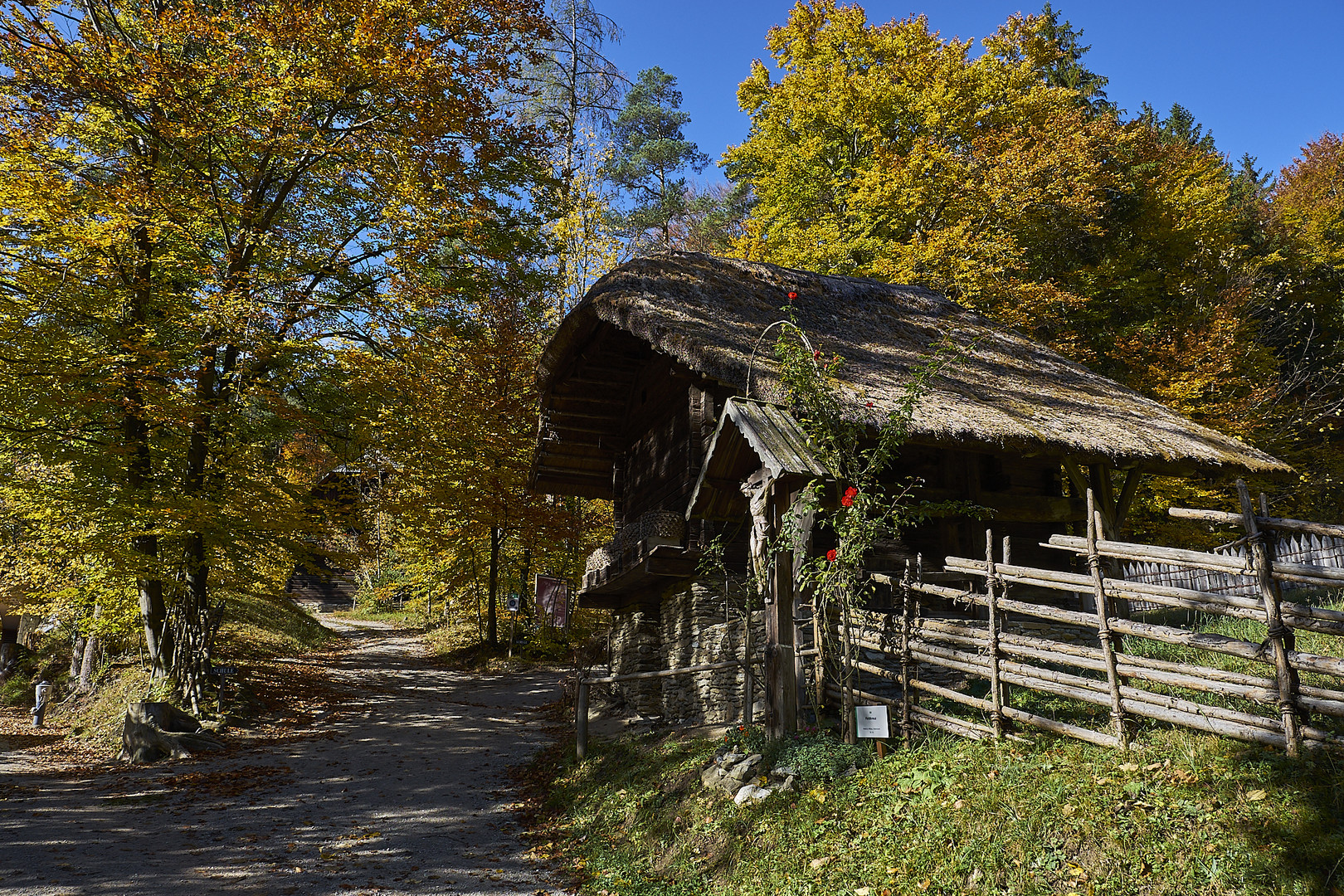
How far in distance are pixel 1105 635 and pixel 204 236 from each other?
14520 mm

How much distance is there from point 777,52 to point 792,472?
21788mm

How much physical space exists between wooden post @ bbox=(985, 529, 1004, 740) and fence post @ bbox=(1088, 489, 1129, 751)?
663 millimetres

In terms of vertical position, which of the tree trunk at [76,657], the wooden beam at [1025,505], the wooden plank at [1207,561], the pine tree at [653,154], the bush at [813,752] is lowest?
the tree trunk at [76,657]

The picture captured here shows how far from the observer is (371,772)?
35.9ft

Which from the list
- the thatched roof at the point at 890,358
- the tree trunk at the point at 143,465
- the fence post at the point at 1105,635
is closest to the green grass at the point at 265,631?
the tree trunk at the point at 143,465

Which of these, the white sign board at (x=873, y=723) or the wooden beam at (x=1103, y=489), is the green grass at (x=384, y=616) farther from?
the white sign board at (x=873, y=723)

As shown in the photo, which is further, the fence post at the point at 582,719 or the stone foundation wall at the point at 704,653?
the fence post at the point at 582,719

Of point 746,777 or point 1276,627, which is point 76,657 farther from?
point 1276,627

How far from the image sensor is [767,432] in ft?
21.7

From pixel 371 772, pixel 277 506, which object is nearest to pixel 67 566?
pixel 277 506

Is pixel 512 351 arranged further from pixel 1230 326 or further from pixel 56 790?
pixel 1230 326

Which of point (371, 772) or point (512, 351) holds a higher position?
point (512, 351)

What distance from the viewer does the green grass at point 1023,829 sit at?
3910 millimetres

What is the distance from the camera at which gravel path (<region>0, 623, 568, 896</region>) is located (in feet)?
22.1
